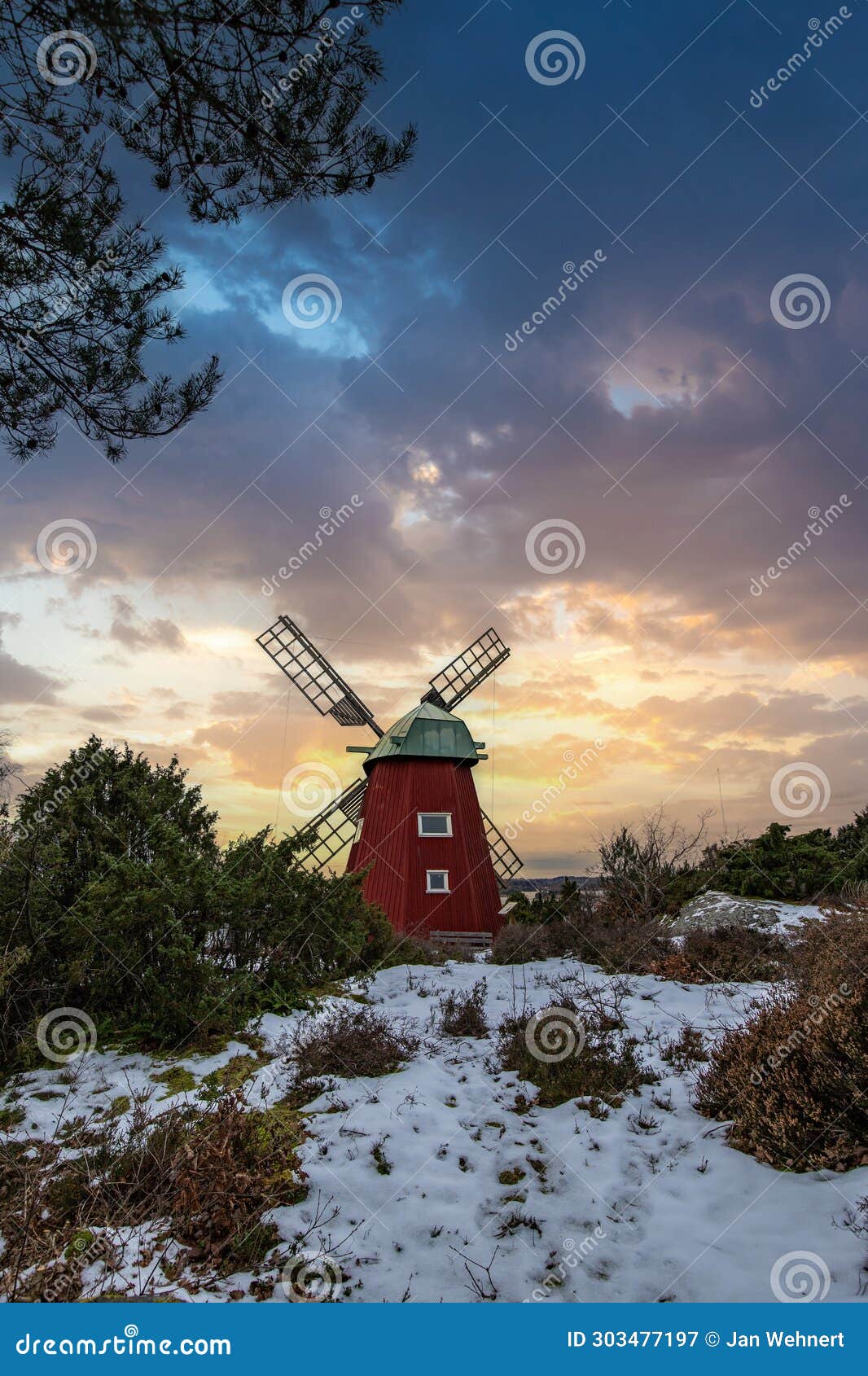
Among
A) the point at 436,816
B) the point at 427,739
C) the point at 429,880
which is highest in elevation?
the point at 427,739

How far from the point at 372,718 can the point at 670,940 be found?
1300cm

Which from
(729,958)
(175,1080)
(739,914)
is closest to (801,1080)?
(175,1080)

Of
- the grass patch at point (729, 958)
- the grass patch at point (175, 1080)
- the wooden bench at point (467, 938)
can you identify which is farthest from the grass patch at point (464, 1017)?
the wooden bench at point (467, 938)

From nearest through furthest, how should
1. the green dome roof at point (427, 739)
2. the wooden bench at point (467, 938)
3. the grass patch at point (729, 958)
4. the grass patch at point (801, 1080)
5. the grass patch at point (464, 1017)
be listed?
the grass patch at point (801, 1080)
the grass patch at point (464, 1017)
the grass patch at point (729, 958)
the wooden bench at point (467, 938)
the green dome roof at point (427, 739)

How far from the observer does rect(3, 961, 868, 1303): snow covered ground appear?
3.83 meters

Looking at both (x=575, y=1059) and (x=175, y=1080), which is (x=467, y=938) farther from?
(x=175, y=1080)

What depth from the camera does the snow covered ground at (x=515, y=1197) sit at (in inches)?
151

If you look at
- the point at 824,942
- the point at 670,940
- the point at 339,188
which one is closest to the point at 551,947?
the point at 670,940

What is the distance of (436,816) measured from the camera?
778 inches

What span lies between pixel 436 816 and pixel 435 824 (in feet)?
0.73

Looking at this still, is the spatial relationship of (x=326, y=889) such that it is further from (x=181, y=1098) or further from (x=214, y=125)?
(x=214, y=125)

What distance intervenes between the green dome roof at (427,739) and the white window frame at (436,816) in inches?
61.0

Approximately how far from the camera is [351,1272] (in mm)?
3945

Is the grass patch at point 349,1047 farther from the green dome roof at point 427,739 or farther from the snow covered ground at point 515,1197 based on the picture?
the green dome roof at point 427,739
